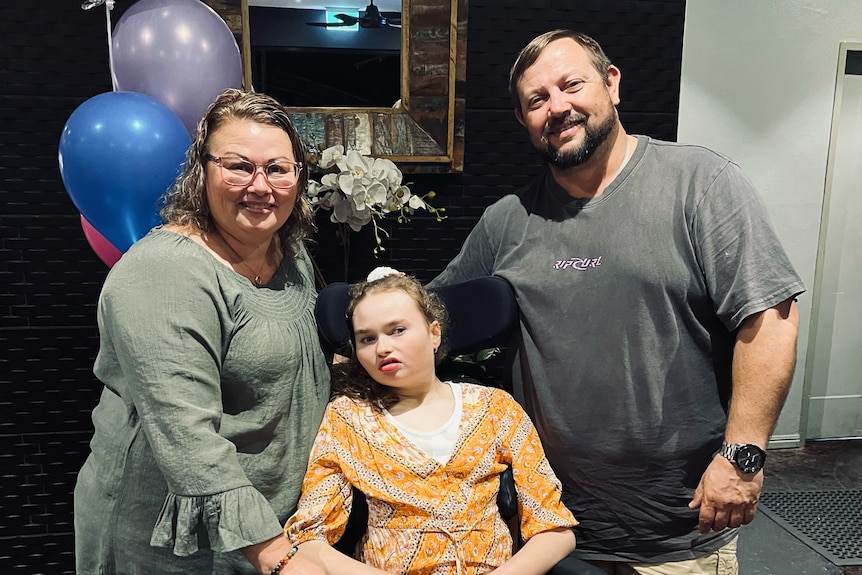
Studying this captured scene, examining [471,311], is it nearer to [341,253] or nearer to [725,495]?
[725,495]

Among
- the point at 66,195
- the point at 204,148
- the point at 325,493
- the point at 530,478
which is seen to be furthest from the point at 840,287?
A: the point at 66,195

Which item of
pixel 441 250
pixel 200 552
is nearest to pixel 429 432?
pixel 200 552

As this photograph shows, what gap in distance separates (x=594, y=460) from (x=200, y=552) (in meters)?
0.98

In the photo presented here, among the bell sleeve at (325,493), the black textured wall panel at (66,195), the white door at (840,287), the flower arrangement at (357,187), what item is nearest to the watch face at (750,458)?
the bell sleeve at (325,493)

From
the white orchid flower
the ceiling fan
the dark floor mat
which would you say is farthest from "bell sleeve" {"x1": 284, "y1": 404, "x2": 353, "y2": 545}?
the dark floor mat

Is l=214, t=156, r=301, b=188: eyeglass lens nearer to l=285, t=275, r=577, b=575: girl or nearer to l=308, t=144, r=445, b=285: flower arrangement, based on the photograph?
l=285, t=275, r=577, b=575: girl

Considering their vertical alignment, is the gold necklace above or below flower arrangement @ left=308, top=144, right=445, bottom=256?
below

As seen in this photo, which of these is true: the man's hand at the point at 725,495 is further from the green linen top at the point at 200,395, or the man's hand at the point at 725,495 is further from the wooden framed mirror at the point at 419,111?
the wooden framed mirror at the point at 419,111

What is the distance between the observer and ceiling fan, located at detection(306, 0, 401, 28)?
265cm

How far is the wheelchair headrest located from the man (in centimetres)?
5

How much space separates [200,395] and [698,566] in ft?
4.36

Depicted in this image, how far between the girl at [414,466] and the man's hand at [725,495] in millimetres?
333

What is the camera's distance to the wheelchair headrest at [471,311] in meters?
1.66

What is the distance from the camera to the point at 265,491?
56.7 inches
